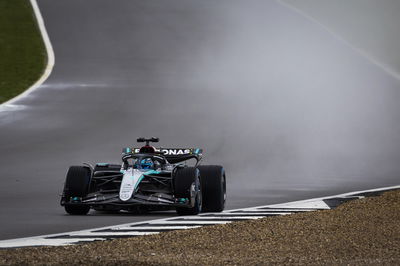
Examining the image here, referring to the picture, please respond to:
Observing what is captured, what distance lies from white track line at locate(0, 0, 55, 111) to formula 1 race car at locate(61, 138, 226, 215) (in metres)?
17.9

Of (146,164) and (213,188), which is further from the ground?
(146,164)

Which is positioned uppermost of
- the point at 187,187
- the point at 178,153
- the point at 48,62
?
the point at 48,62

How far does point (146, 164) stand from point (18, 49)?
30475mm

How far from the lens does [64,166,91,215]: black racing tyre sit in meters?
17.0

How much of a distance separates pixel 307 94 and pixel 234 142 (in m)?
11.3

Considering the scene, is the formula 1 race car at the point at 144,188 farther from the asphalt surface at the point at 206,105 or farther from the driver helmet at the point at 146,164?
the asphalt surface at the point at 206,105

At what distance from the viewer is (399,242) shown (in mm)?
12820

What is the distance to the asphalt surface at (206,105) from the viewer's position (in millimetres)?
23484

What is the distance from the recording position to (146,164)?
58.2ft

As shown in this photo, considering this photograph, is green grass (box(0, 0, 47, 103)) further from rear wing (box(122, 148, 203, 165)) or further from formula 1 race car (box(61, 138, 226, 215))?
formula 1 race car (box(61, 138, 226, 215))

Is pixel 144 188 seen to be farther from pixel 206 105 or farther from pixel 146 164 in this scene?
pixel 206 105

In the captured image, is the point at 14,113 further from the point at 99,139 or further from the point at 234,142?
the point at 234,142

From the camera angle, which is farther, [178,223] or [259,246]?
[178,223]

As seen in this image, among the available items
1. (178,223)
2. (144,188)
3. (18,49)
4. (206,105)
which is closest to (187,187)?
(144,188)
